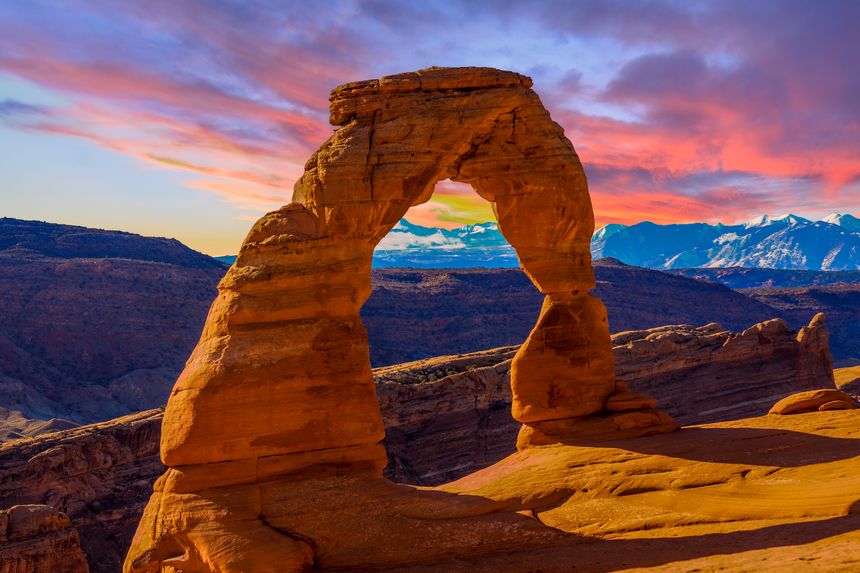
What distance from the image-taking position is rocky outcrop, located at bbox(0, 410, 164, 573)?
109 ft

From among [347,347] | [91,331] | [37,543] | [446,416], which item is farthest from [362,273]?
[91,331]

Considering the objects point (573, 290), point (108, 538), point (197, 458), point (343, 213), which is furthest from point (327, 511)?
point (108, 538)

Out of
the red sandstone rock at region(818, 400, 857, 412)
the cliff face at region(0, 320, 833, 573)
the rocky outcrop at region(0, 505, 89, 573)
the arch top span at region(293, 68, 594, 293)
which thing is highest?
the arch top span at region(293, 68, 594, 293)

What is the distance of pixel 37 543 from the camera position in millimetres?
25656

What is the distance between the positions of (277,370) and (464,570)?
16.5 ft

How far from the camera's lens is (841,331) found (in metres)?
105

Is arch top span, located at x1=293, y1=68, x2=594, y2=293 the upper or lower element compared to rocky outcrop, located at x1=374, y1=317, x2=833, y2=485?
upper

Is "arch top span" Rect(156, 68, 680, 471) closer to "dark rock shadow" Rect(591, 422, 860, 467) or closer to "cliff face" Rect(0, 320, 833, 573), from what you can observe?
"dark rock shadow" Rect(591, 422, 860, 467)

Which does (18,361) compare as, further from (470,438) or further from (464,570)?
(464,570)

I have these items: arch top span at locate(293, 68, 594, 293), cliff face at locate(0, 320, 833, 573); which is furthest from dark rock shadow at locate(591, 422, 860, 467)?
cliff face at locate(0, 320, 833, 573)

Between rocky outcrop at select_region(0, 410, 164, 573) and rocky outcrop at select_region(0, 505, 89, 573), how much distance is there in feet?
19.7

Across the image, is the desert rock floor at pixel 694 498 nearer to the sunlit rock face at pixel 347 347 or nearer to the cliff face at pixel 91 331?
the sunlit rock face at pixel 347 347

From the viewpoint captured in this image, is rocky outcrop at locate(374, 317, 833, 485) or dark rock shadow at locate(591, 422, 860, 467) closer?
dark rock shadow at locate(591, 422, 860, 467)

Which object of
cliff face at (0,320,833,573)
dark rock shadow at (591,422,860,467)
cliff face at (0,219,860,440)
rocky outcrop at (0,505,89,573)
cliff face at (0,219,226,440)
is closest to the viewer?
dark rock shadow at (591,422,860,467)
